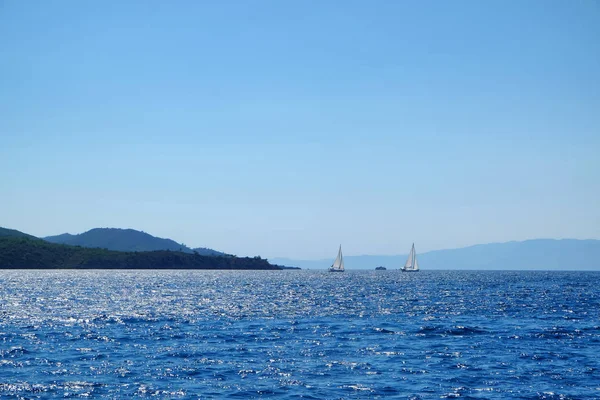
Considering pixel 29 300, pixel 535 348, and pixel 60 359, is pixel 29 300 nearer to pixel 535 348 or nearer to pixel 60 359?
pixel 60 359

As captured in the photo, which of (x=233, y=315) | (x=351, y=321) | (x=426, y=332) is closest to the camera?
(x=426, y=332)

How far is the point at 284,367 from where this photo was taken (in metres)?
47.0

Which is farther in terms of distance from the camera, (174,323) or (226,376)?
(174,323)

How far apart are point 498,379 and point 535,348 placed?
1595 centimetres

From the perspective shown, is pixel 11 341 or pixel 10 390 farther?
pixel 11 341

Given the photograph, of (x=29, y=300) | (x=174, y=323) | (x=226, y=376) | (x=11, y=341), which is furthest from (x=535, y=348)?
(x=29, y=300)

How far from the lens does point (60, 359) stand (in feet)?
161

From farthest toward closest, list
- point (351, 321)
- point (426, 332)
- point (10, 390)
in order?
point (351, 321)
point (426, 332)
point (10, 390)

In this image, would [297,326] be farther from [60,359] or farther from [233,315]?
[60,359]

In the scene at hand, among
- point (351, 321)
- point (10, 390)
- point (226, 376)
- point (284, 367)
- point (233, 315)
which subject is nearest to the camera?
point (10, 390)

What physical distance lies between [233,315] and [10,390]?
161ft

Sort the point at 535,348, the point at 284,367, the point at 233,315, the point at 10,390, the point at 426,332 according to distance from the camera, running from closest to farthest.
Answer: the point at 10,390
the point at 284,367
the point at 535,348
the point at 426,332
the point at 233,315

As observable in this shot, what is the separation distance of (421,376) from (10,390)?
28.0 metres

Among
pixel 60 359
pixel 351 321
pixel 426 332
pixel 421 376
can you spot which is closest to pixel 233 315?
pixel 351 321
